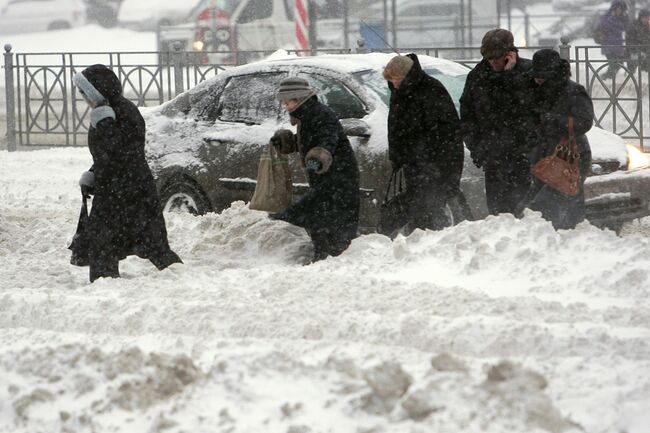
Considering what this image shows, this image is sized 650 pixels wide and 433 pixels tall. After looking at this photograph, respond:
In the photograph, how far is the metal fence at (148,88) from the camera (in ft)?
48.7

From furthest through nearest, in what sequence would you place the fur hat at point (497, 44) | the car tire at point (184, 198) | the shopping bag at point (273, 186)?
the car tire at point (184, 198)
the shopping bag at point (273, 186)
the fur hat at point (497, 44)

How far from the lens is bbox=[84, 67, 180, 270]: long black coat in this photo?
25.7 feet

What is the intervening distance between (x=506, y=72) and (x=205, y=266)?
2350mm

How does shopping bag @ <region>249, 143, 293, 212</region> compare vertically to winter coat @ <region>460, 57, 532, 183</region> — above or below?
below

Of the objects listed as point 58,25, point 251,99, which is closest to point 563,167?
point 251,99

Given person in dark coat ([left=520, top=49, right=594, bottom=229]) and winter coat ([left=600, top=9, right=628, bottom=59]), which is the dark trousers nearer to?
person in dark coat ([left=520, top=49, right=594, bottom=229])

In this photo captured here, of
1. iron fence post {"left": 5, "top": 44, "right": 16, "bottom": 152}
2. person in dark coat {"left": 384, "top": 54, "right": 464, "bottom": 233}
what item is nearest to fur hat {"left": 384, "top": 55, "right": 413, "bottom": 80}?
person in dark coat {"left": 384, "top": 54, "right": 464, "bottom": 233}

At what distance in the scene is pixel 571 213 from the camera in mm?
8375

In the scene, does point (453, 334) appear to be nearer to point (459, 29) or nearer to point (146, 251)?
point (146, 251)

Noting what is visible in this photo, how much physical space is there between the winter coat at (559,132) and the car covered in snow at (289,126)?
2.29ft

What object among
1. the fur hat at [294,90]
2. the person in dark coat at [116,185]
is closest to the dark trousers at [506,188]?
the fur hat at [294,90]

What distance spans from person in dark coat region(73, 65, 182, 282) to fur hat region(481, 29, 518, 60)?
2220 mm

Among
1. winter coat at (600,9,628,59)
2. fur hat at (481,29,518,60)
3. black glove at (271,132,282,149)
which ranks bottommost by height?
black glove at (271,132,282,149)

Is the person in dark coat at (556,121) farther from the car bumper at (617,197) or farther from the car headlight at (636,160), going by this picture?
the car headlight at (636,160)
